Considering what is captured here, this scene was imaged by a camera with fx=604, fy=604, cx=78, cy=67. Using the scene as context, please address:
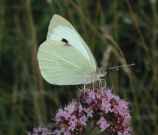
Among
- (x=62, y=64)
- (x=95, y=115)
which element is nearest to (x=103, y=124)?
(x=95, y=115)

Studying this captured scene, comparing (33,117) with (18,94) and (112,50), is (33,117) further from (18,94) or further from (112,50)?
(112,50)

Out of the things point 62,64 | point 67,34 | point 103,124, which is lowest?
point 103,124

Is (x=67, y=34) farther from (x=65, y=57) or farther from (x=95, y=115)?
(x=95, y=115)

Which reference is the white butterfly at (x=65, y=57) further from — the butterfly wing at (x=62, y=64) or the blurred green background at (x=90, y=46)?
the blurred green background at (x=90, y=46)

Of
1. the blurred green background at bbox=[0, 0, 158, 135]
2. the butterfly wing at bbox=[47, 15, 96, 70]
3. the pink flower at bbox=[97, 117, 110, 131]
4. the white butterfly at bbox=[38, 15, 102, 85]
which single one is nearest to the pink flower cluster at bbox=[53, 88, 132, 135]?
the pink flower at bbox=[97, 117, 110, 131]

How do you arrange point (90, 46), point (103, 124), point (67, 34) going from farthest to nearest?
point (90, 46)
point (67, 34)
point (103, 124)

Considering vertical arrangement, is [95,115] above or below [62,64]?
below

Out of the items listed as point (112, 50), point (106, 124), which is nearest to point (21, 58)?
point (112, 50)
